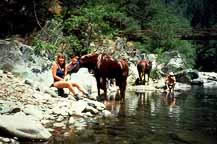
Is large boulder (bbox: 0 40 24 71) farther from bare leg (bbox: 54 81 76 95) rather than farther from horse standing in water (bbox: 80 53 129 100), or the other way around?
bare leg (bbox: 54 81 76 95)

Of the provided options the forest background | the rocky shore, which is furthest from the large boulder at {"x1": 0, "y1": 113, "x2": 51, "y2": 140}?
the forest background

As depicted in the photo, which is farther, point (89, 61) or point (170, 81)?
point (170, 81)

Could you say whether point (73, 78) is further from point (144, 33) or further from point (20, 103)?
point (144, 33)

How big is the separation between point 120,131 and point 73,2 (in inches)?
1036

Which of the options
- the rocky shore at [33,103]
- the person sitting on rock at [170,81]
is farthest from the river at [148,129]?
the person sitting on rock at [170,81]

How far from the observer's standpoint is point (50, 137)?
8523 millimetres

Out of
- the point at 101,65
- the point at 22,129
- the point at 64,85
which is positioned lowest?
the point at 22,129

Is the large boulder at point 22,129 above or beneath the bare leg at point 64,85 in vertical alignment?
beneath

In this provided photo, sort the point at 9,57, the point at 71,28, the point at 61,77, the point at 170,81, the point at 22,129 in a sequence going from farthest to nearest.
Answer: the point at 71,28
the point at 170,81
the point at 9,57
the point at 61,77
the point at 22,129

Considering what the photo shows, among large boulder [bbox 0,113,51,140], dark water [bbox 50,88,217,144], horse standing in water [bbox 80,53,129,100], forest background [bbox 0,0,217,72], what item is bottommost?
dark water [bbox 50,88,217,144]

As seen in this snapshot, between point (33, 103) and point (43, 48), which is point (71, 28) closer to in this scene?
point (43, 48)

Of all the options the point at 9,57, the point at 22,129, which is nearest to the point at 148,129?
the point at 22,129

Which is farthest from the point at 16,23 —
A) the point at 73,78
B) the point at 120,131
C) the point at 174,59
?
the point at 120,131

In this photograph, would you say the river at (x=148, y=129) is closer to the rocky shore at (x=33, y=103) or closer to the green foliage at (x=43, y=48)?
the rocky shore at (x=33, y=103)
